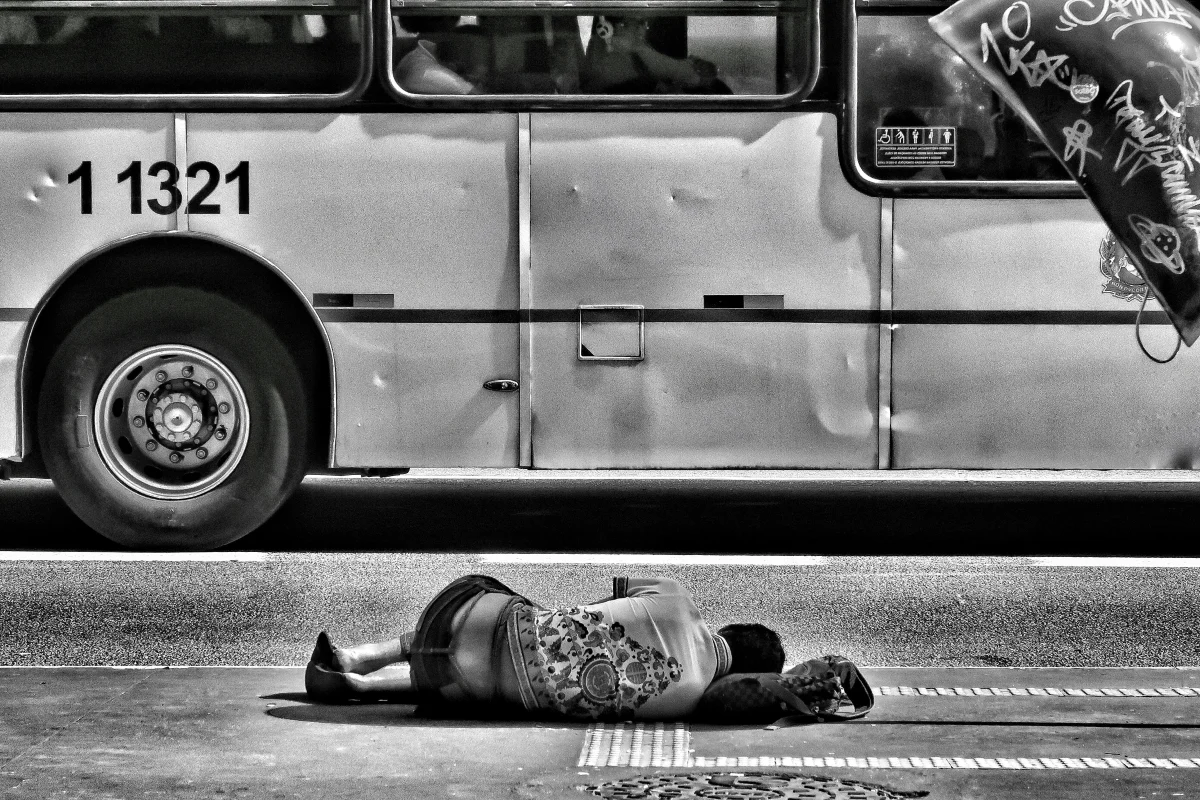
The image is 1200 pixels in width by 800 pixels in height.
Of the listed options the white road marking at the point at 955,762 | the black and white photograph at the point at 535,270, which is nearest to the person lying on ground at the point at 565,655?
the white road marking at the point at 955,762

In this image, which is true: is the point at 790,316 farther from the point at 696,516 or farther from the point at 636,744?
the point at 636,744

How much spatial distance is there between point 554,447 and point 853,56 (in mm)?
2064

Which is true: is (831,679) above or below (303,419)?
below

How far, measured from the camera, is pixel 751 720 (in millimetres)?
3908

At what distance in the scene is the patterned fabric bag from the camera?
12.8 ft

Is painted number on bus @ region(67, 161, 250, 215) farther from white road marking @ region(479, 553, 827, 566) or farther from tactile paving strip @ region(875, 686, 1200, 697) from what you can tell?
tactile paving strip @ region(875, 686, 1200, 697)

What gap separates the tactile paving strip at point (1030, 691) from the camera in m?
4.25

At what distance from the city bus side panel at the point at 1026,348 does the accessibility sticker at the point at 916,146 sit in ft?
0.56

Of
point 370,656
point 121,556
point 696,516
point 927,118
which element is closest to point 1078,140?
point 370,656

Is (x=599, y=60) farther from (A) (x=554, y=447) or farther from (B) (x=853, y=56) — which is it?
(A) (x=554, y=447)

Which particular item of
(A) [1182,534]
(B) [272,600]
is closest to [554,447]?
(B) [272,600]

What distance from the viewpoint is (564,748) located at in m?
3.66

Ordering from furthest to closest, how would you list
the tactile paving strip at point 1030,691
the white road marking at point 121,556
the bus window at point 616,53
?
the bus window at point 616,53 < the white road marking at point 121,556 < the tactile paving strip at point 1030,691

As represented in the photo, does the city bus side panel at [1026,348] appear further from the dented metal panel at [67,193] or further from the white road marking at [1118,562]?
the dented metal panel at [67,193]
